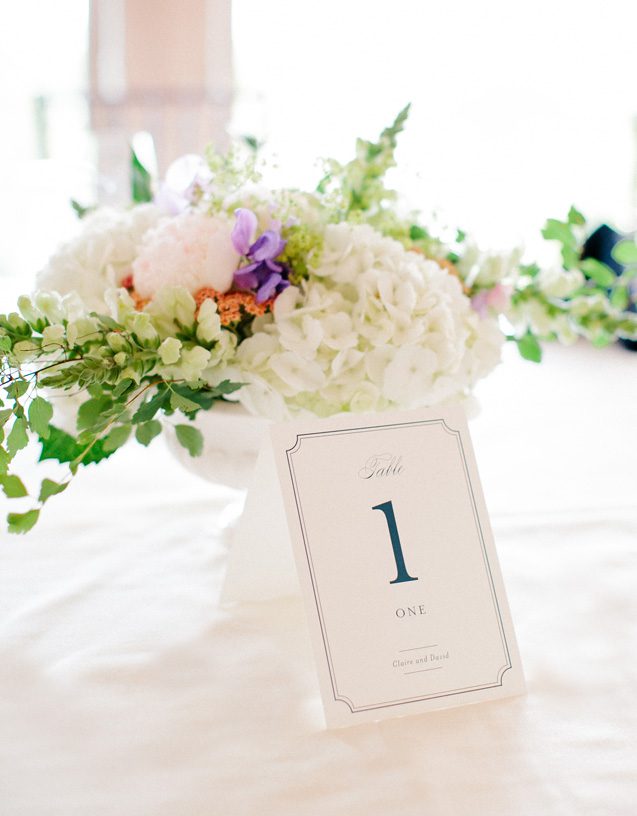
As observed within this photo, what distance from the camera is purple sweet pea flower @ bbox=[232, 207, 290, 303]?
2.73 feet

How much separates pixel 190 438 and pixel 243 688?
0.81 feet

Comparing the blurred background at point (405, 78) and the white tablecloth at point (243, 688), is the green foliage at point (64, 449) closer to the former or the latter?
the white tablecloth at point (243, 688)

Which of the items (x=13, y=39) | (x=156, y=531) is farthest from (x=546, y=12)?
(x=156, y=531)

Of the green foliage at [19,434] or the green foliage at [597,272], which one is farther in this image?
the green foliage at [597,272]

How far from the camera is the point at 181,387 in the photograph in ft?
2.55

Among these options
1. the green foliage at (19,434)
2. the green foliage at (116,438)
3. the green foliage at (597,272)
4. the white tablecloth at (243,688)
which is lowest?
the white tablecloth at (243,688)

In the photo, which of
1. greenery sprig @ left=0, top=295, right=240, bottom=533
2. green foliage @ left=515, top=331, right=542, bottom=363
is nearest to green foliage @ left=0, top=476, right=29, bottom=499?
greenery sprig @ left=0, top=295, right=240, bottom=533

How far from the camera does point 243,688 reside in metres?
0.76

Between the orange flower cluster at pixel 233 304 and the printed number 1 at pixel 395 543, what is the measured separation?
241mm

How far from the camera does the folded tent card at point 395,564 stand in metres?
0.71

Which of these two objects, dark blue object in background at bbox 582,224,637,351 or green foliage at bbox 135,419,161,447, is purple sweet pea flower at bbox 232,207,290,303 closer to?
green foliage at bbox 135,419,161,447

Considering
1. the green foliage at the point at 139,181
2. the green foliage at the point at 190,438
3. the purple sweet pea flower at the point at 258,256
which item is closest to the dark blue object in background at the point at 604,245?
the green foliage at the point at 139,181

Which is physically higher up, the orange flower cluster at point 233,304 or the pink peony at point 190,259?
the pink peony at point 190,259

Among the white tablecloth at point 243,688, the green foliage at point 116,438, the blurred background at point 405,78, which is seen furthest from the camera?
the blurred background at point 405,78
